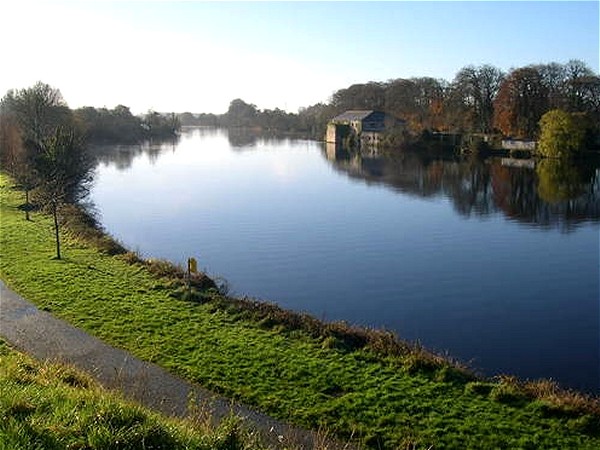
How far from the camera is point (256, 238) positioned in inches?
1222

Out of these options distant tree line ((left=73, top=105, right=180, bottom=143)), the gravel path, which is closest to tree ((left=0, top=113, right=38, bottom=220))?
the gravel path

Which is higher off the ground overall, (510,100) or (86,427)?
(510,100)

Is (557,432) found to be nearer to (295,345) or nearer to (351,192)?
(295,345)

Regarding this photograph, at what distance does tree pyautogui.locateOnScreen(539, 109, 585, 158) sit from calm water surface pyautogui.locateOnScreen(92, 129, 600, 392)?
1213cm

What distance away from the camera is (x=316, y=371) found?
1320 centimetres

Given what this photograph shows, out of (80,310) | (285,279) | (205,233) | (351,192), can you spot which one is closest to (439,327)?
(285,279)

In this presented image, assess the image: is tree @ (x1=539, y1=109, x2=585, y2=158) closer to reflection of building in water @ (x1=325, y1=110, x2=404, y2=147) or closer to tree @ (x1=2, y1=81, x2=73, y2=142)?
reflection of building in water @ (x1=325, y1=110, x2=404, y2=147)

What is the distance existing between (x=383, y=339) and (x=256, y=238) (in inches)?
655

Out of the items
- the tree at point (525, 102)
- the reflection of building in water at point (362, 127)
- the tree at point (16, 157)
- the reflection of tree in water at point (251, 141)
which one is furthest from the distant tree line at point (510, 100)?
the tree at point (16, 157)

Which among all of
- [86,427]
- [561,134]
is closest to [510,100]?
[561,134]

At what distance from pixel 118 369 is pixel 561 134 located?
232ft

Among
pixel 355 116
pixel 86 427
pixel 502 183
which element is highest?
pixel 355 116

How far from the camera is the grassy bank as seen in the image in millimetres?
10906

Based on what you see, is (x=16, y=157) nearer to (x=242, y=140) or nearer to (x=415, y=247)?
(x=415, y=247)
